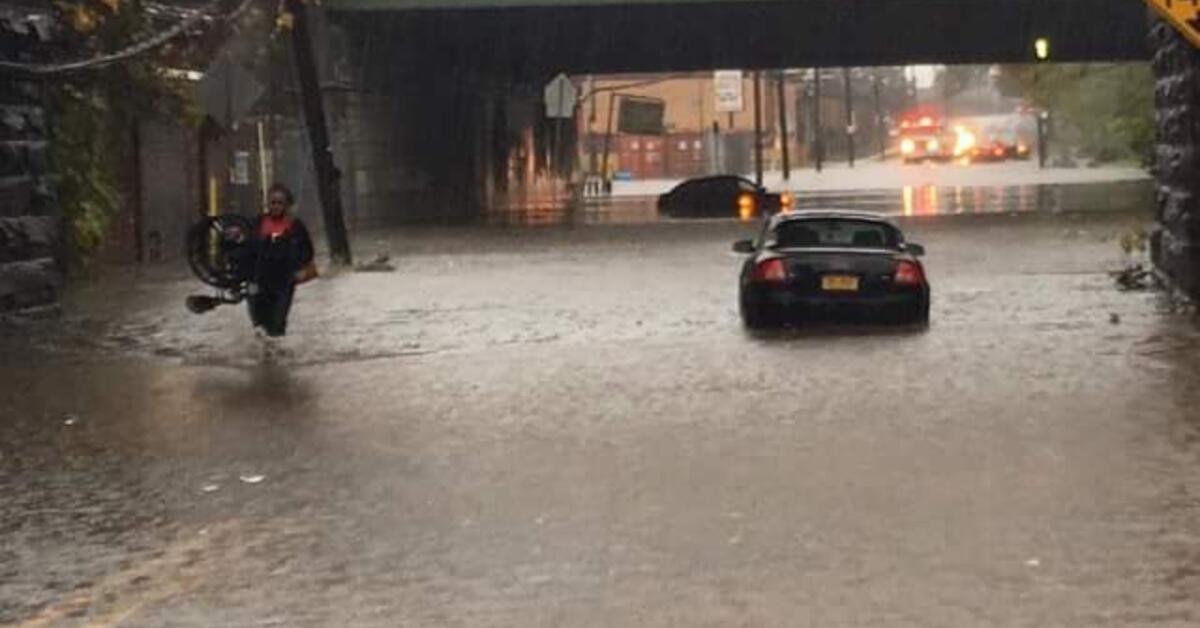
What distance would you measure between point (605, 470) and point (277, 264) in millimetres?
7318

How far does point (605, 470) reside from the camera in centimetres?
1065

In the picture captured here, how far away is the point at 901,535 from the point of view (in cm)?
866

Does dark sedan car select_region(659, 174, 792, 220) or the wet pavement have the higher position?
dark sedan car select_region(659, 174, 792, 220)

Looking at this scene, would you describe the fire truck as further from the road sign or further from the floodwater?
the road sign

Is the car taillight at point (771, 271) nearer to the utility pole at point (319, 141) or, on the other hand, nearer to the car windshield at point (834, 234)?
the car windshield at point (834, 234)

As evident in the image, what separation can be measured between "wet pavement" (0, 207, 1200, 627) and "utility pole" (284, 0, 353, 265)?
7948 millimetres

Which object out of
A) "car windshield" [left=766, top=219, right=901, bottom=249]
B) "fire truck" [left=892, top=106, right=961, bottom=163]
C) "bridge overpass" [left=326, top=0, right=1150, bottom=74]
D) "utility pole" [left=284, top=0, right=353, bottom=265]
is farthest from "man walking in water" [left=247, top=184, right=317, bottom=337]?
"fire truck" [left=892, top=106, right=961, bottom=163]

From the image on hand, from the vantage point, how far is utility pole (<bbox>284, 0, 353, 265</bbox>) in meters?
28.0

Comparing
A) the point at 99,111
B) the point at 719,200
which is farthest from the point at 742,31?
the point at 99,111

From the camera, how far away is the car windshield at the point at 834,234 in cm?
1883

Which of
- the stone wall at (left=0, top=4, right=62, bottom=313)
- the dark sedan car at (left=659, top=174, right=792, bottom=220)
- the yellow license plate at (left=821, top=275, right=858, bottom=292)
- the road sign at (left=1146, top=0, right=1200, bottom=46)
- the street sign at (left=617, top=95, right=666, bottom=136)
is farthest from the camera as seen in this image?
the street sign at (left=617, top=95, right=666, bottom=136)

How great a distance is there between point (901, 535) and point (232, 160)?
1101 inches

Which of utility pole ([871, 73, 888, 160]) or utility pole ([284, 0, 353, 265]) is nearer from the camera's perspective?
utility pole ([284, 0, 353, 265])

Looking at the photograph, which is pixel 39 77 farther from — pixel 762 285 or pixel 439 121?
pixel 439 121
